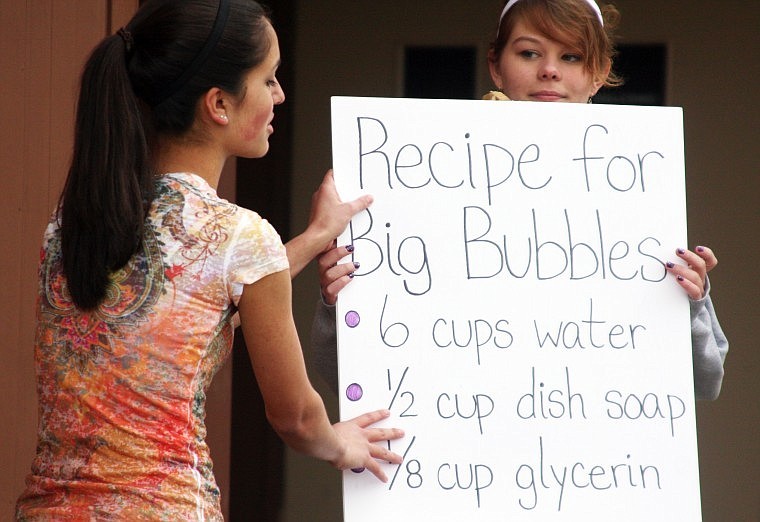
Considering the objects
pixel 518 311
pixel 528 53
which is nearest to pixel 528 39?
pixel 528 53

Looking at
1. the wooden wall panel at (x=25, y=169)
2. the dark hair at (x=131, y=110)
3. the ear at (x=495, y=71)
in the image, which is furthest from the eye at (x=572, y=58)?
the wooden wall panel at (x=25, y=169)

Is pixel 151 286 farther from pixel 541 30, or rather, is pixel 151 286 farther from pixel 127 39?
pixel 541 30

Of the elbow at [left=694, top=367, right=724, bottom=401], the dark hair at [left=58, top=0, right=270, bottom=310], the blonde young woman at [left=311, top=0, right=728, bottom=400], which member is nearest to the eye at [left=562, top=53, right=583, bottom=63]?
the blonde young woman at [left=311, top=0, right=728, bottom=400]

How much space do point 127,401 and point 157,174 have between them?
366 mm

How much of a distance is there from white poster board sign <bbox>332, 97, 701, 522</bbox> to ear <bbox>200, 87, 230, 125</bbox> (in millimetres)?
378

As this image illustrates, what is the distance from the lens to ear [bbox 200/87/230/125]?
5.68 feet

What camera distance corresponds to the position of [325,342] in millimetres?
2209

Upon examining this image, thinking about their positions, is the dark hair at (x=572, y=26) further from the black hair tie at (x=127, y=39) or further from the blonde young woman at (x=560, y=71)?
the black hair tie at (x=127, y=39)

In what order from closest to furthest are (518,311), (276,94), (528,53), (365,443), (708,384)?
(276,94)
(365,443)
(518,311)
(708,384)
(528,53)

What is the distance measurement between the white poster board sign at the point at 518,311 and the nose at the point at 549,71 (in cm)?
16

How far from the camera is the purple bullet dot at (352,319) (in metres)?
2.06

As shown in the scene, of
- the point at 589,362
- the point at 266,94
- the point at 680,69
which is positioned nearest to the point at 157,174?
the point at 266,94

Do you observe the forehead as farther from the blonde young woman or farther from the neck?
the neck

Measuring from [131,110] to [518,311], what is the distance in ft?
2.85
